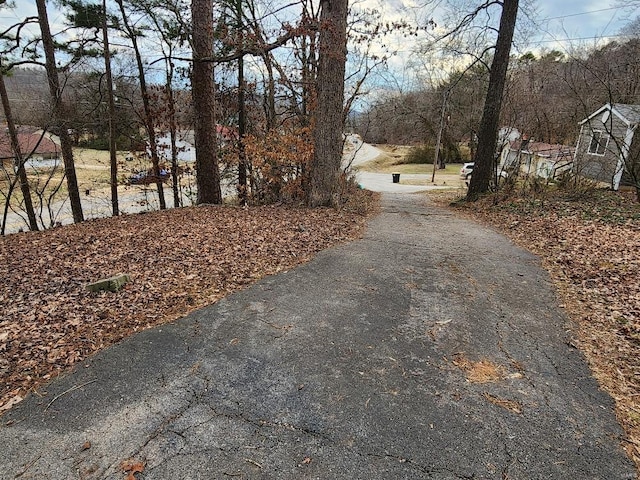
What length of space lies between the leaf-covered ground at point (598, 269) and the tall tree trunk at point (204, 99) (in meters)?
6.67

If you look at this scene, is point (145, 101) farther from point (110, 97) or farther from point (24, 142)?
point (24, 142)

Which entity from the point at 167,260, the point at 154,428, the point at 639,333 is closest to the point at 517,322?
the point at 639,333

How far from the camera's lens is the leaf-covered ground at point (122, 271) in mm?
2729

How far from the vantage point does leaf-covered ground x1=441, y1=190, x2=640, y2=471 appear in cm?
268

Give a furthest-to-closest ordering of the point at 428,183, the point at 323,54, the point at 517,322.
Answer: the point at 428,183
the point at 323,54
the point at 517,322

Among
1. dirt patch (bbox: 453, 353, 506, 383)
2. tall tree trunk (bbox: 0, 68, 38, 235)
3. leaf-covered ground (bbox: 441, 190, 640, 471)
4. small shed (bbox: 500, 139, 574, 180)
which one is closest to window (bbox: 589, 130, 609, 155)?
small shed (bbox: 500, 139, 574, 180)

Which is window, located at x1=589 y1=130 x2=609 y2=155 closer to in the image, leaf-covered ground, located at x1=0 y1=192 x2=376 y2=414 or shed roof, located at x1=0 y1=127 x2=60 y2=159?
leaf-covered ground, located at x1=0 y1=192 x2=376 y2=414

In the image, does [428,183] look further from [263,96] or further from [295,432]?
[295,432]

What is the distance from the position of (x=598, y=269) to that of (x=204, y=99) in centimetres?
785

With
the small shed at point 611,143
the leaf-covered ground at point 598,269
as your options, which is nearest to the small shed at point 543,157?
the small shed at point 611,143

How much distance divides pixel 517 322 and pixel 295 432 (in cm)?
244

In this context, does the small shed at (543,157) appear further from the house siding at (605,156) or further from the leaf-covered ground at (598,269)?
the leaf-covered ground at (598,269)

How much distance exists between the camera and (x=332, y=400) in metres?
2.33

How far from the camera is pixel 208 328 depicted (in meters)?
3.12
